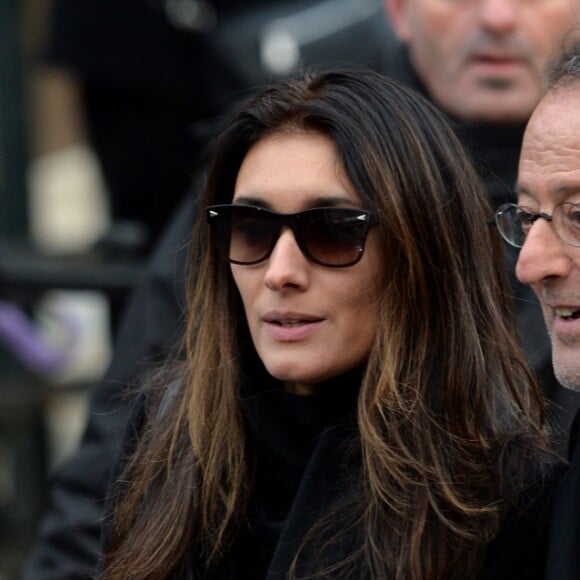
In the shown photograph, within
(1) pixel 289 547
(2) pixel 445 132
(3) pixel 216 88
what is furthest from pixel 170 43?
(1) pixel 289 547

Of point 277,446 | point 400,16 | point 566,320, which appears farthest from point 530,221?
point 400,16

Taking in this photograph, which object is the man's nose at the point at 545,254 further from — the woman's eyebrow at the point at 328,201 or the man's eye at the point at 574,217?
the woman's eyebrow at the point at 328,201

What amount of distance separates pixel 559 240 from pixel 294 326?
21.0 inches

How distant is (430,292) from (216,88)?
2.42 m

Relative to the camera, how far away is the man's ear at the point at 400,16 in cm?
432

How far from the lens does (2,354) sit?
5781mm

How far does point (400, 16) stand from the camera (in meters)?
4.43

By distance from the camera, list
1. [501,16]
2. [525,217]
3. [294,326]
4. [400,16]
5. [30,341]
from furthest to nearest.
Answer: [30,341] < [400,16] < [501,16] < [294,326] < [525,217]

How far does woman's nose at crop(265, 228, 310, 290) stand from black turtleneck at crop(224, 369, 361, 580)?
0.74ft

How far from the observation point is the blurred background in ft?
16.8

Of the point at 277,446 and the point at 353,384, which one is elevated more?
the point at 353,384

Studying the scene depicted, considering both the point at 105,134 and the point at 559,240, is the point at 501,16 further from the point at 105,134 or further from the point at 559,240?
the point at 105,134

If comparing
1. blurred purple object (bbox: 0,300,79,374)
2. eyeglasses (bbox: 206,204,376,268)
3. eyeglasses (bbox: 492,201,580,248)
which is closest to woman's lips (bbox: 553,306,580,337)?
eyeglasses (bbox: 492,201,580,248)

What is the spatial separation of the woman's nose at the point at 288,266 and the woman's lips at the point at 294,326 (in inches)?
2.5
